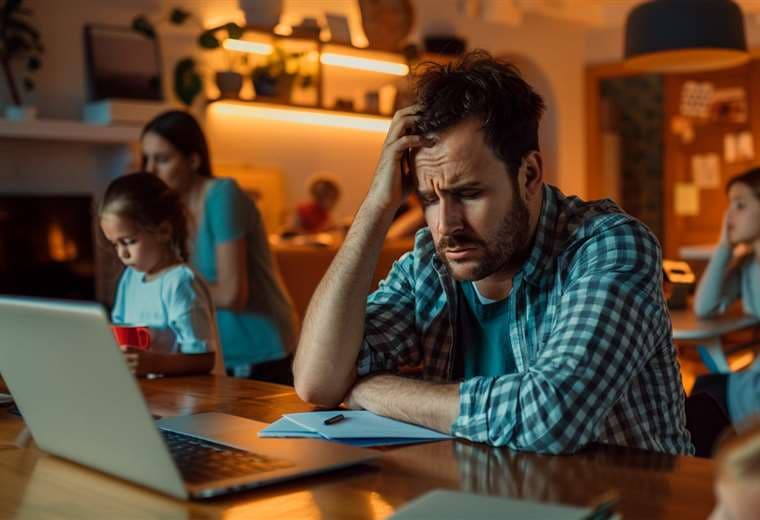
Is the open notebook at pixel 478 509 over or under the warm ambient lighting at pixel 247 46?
under

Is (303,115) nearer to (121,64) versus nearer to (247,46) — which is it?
(247,46)

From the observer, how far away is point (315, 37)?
5.90 meters

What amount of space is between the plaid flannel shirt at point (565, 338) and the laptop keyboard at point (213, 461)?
29cm

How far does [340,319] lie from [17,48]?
161 inches

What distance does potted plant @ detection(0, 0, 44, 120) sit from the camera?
4.95 meters

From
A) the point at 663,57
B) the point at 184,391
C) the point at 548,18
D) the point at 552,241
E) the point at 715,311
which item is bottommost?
the point at 715,311

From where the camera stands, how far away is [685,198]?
8.88m

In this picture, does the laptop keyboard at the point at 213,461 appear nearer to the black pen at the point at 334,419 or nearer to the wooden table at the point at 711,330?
the black pen at the point at 334,419

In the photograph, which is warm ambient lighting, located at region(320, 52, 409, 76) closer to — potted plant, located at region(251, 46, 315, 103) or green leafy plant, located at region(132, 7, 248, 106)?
potted plant, located at region(251, 46, 315, 103)

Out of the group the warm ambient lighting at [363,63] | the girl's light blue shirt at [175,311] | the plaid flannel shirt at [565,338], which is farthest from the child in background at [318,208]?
the plaid flannel shirt at [565,338]

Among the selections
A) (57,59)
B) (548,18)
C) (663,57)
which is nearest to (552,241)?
(663,57)

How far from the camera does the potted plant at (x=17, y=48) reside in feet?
16.2

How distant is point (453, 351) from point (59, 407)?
70 cm

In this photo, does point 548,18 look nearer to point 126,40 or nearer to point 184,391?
point 126,40
